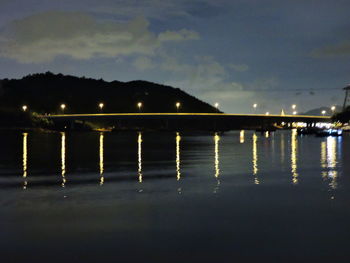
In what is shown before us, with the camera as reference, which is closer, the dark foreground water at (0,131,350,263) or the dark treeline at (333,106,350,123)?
the dark foreground water at (0,131,350,263)

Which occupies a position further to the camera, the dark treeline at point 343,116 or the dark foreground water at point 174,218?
the dark treeline at point 343,116

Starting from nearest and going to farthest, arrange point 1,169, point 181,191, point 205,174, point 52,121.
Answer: point 181,191 < point 205,174 < point 1,169 < point 52,121

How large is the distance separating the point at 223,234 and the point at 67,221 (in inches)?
224

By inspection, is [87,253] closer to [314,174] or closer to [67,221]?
[67,221]

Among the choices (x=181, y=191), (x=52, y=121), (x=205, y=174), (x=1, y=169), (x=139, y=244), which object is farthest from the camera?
(x=52, y=121)

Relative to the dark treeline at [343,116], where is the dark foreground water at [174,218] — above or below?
below

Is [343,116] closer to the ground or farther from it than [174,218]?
farther from it

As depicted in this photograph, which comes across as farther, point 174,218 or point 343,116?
point 343,116

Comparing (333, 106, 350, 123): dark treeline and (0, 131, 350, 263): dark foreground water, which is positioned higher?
(333, 106, 350, 123): dark treeline

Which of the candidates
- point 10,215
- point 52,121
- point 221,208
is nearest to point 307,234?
point 221,208

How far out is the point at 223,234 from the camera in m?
15.8

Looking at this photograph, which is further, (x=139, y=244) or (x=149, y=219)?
(x=149, y=219)

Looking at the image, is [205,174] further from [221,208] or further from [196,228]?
[196,228]

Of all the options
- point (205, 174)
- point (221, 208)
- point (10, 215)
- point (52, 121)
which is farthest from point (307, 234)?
point (52, 121)
